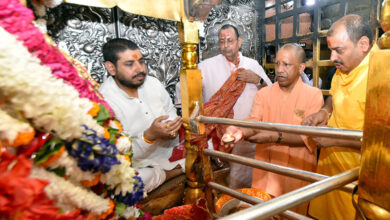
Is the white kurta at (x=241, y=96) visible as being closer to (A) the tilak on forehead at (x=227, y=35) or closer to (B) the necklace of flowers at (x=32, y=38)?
(A) the tilak on forehead at (x=227, y=35)

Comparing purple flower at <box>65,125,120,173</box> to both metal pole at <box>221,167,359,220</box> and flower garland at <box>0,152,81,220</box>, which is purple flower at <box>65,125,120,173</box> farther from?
metal pole at <box>221,167,359,220</box>

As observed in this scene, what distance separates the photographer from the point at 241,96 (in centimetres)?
209

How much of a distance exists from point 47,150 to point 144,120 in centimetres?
133

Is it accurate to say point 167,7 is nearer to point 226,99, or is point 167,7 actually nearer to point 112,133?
point 112,133

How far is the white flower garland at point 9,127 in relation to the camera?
1.12 feet

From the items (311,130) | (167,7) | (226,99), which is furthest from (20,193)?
(226,99)

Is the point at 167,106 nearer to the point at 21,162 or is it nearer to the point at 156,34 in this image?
the point at 156,34

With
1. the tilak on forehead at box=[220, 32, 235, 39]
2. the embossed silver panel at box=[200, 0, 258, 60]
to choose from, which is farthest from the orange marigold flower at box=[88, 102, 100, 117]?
the embossed silver panel at box=[200, 0, 258, 60]

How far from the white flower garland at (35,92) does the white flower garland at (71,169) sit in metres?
0.04

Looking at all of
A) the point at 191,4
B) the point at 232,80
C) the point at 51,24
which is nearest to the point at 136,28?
the point at 51,24

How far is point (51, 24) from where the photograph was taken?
5.54 feet

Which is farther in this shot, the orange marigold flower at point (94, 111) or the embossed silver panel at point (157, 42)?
the embossed silver panel at point (157, 42)

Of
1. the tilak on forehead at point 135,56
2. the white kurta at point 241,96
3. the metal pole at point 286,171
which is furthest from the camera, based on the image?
the white kurta at point 241,96

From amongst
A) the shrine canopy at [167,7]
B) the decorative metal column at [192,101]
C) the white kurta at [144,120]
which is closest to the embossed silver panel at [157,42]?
the white kurta at [144,120]
